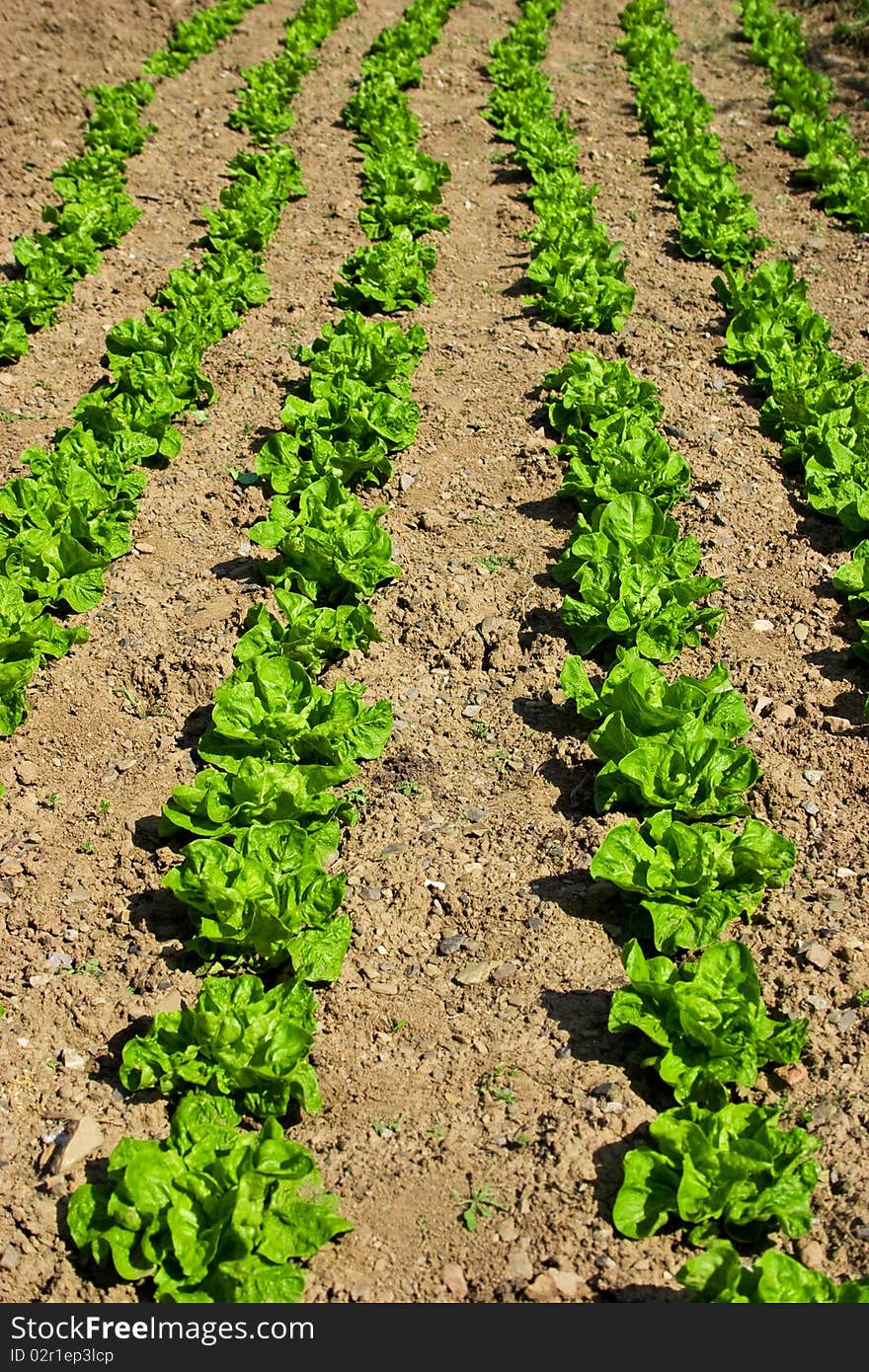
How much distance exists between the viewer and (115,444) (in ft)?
23.2

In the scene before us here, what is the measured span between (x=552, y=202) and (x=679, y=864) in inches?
297

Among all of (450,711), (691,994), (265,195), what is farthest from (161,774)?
(265,195)

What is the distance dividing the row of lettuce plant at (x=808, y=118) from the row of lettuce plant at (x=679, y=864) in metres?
5.38

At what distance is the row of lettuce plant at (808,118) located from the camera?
10.8 m

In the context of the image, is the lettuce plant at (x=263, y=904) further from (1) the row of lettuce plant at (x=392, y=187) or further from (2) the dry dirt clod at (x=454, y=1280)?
(1) the row of lettuce plant at (x=392, y=187)

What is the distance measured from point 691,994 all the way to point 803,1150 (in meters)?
0.56

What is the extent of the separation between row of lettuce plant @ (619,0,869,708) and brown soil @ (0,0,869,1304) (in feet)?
0.66

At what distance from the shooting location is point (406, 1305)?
3465 mm

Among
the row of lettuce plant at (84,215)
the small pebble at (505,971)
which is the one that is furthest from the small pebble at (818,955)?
the row of lettuce plant at (84,215)

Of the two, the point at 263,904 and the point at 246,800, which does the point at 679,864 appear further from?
the point at 246,800

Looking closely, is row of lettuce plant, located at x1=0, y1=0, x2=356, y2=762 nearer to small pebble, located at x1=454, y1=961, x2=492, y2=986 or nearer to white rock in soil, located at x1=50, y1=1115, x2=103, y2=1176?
white rock in soil, located at x1=50, y1=1115, x2=103, y2=1176

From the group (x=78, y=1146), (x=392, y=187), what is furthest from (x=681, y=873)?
(x=392, y=187)

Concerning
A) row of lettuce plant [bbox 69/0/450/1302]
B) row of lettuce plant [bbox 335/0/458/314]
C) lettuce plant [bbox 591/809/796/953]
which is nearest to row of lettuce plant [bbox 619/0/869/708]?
lettuce plant [bbox 591/809/796/953]

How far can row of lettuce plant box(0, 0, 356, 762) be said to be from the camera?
19.0 ft
